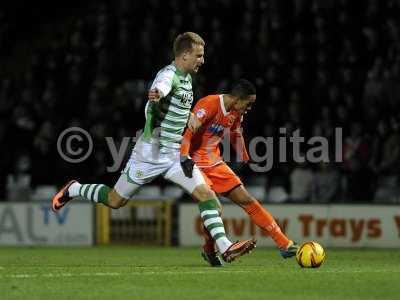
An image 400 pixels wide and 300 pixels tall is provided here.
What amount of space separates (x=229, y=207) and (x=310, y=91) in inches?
107

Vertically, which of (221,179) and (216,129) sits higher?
(216,129)

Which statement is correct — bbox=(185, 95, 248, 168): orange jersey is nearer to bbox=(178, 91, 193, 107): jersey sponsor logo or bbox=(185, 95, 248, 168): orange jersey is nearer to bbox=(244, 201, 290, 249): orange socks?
bbox=(244, 201, 290, 249): orange socks

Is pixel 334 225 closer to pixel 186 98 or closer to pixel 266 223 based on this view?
pixel 266 223

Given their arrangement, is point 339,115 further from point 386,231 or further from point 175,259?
point 175,259

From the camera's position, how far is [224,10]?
68.0 ft

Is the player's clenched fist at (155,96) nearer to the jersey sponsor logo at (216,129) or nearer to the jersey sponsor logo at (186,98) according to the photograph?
the jersey sponsor logo at (186,98)

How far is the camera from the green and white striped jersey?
10391 millimetres

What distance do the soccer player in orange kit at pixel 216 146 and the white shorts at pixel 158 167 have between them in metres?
0.66

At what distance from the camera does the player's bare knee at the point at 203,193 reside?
34.2 ft

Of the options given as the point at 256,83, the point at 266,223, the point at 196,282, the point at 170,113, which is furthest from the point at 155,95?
the point at 256,83

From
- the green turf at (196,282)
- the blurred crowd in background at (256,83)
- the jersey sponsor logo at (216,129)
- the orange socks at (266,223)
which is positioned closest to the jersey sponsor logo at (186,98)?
the jersey sponsor logo at (216,129)

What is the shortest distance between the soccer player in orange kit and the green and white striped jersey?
648mm

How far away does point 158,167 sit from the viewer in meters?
10.5

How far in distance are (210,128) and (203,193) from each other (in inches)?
53.3
